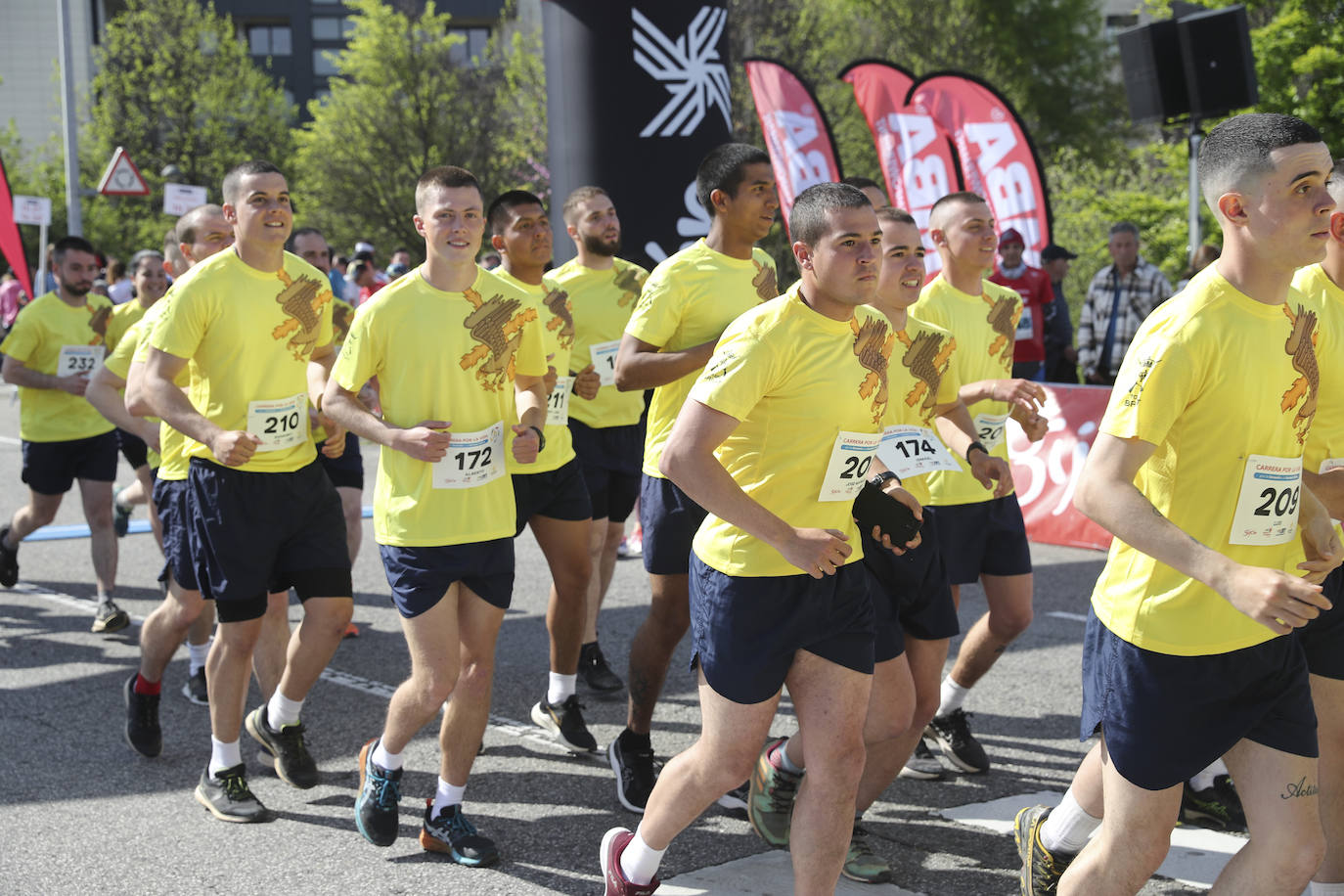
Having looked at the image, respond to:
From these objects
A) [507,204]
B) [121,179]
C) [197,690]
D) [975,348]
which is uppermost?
[121,179]

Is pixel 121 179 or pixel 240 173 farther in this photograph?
pixel 121 179

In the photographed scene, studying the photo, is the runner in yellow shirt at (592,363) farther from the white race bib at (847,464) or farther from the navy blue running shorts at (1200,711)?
the navy blue running shorts at (1200,711)

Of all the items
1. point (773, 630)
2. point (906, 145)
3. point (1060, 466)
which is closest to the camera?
point (773, 630)

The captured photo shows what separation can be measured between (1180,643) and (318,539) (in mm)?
3076

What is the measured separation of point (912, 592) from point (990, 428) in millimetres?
1086

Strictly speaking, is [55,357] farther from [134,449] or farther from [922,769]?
[922,769]

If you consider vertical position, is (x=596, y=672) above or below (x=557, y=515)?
below

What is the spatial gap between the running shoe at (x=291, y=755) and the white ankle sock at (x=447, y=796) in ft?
2.90

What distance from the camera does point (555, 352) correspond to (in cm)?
586

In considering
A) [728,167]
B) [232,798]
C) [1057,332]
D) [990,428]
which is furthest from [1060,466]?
[232,798]

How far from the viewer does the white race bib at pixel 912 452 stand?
434 cm

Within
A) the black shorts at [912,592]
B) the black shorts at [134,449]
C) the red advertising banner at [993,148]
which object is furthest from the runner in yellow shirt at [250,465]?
the red advertising banner at [993,148]

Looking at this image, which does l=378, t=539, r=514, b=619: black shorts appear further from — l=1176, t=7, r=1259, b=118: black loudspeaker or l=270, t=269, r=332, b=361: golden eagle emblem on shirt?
l=1176, t=7, r=1259, b=118: black loudspeaker

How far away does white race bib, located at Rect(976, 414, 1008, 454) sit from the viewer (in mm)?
5141
